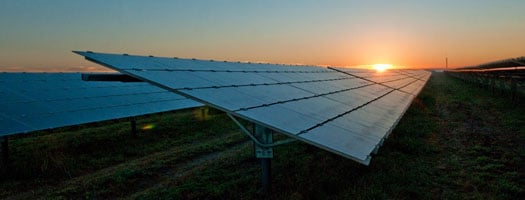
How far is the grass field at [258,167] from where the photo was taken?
258 inches

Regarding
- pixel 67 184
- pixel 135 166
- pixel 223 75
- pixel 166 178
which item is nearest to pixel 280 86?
pixel 223 75

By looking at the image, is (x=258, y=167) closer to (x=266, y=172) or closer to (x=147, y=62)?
(x=266, y=172)

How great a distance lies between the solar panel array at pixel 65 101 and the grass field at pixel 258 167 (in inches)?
→ 36.1

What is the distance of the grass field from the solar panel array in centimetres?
92

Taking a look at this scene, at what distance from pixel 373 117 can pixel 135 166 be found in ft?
19.1

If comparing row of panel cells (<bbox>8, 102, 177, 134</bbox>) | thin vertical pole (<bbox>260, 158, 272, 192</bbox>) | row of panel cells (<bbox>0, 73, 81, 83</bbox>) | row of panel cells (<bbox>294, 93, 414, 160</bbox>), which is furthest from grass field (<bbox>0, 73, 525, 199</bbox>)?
row of panel cells (<bbox>0, 73, 81, 83</bbox>)

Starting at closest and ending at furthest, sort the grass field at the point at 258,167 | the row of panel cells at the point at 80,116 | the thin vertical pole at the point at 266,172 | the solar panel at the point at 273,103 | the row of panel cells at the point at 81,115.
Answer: the solar panel at the point at 273,103
the thin vertical pole at the point at 266,172
the grass field at the point at 258,167
the row of panel cells at the point at 81,115
the row of panel cells at the point at 80,116

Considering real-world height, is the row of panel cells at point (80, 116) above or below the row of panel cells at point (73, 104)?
below

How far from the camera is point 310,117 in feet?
17.5

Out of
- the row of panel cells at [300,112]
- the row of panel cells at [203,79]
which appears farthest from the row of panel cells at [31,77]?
the row of panel cells at [300,112]

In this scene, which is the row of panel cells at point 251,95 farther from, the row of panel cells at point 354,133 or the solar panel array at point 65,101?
the solar panel array at point 65,101

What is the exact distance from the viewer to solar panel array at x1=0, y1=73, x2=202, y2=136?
11164 millimetres

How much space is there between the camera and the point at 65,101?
534 inches

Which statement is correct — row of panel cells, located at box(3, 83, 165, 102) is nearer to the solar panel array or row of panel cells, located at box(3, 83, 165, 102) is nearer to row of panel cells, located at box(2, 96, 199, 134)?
the solar panel array
